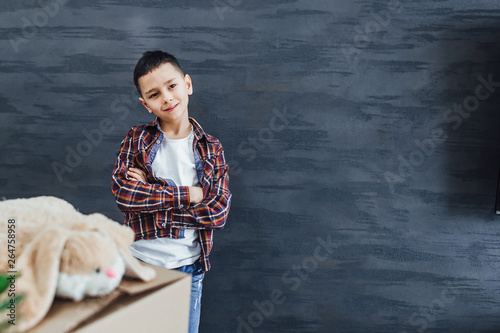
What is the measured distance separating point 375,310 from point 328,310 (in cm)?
18

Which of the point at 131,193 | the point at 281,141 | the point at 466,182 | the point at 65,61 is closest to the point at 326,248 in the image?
the point at 281,141

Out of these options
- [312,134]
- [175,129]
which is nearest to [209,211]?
[175,129]

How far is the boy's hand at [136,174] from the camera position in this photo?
1236mm

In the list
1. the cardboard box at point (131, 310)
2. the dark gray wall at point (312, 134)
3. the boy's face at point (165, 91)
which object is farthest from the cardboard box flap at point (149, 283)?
the dark gray wall at point (312, 134)

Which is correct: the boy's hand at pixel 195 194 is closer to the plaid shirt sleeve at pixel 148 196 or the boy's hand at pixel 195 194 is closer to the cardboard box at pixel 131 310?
the plaid shirt sleeve at pixel 148 196

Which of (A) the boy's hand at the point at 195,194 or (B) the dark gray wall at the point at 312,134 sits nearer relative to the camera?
(A) the boy's hand at the point at 195,194

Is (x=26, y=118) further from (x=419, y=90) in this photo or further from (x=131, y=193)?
(x=419, y=90)

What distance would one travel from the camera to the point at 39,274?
0.49m

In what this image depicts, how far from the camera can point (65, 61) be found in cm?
170

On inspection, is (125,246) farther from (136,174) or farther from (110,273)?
(136,174)

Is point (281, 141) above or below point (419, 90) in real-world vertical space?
below

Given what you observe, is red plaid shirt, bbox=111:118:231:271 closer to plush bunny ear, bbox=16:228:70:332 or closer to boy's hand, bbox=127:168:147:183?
boy's hand, bbox=127:168:147:183

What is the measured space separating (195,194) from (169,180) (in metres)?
0.09

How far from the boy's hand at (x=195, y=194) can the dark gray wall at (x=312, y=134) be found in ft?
1.43
